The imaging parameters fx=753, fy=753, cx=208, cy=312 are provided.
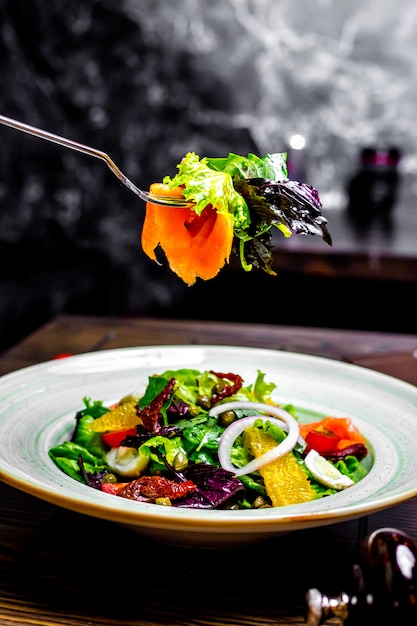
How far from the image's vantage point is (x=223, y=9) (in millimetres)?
4504

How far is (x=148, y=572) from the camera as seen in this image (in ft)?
3.31

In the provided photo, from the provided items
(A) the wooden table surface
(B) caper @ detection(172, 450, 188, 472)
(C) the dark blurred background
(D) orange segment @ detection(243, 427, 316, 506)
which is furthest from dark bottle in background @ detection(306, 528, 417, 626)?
(C) the dark blurred background

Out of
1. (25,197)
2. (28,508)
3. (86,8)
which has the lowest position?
(28,508)

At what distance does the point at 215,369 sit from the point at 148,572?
67cm

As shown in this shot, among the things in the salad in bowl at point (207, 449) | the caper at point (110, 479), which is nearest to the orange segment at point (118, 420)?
the salad in bowl at point (207, 449)

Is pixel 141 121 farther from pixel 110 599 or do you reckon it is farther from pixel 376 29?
pixel 110 599

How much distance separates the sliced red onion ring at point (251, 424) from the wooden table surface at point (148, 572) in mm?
117

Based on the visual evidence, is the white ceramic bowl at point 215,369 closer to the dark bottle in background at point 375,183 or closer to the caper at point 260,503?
the caper at point 260,503

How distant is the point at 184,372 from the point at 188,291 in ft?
10.2

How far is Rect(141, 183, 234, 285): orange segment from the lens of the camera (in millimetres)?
1275

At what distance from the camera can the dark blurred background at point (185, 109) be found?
4.49m

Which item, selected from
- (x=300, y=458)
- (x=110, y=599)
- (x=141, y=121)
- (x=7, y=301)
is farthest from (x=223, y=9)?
(x=110, y=599)

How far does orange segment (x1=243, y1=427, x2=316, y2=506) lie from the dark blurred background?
308 cm

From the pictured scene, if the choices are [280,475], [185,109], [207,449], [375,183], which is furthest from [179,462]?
[185,109]
